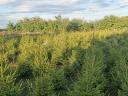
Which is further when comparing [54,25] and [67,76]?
[54,25]

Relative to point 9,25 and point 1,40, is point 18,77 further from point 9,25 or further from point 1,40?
point 9,25

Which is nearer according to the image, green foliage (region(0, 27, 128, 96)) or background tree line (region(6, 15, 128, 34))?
green foliage (region(0, 27, 128, 96))

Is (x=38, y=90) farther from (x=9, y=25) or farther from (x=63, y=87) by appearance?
(x=9, y=25)

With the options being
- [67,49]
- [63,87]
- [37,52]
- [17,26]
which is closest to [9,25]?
[17,26]

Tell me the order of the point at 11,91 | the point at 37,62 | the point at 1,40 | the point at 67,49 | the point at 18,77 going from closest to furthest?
the point at 11,91
the point at 37,62
the point at 18,77
the point at 67,49
the point at 1,40

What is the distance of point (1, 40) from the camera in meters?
24.2

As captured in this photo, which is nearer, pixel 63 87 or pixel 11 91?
pixel 11 91

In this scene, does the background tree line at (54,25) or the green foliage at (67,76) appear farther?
the background tree line at (54,25)

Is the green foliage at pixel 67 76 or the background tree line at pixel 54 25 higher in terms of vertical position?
the green foliage at pixel 67 76

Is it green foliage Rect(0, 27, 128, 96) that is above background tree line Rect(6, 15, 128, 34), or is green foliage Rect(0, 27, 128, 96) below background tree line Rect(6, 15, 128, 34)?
above

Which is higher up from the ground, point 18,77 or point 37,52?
point 37,52

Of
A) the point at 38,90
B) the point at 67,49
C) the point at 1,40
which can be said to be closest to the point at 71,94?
the point at 38,90

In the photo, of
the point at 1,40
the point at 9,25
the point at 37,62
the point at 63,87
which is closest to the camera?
the point at 63,87

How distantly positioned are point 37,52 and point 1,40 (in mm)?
9260
